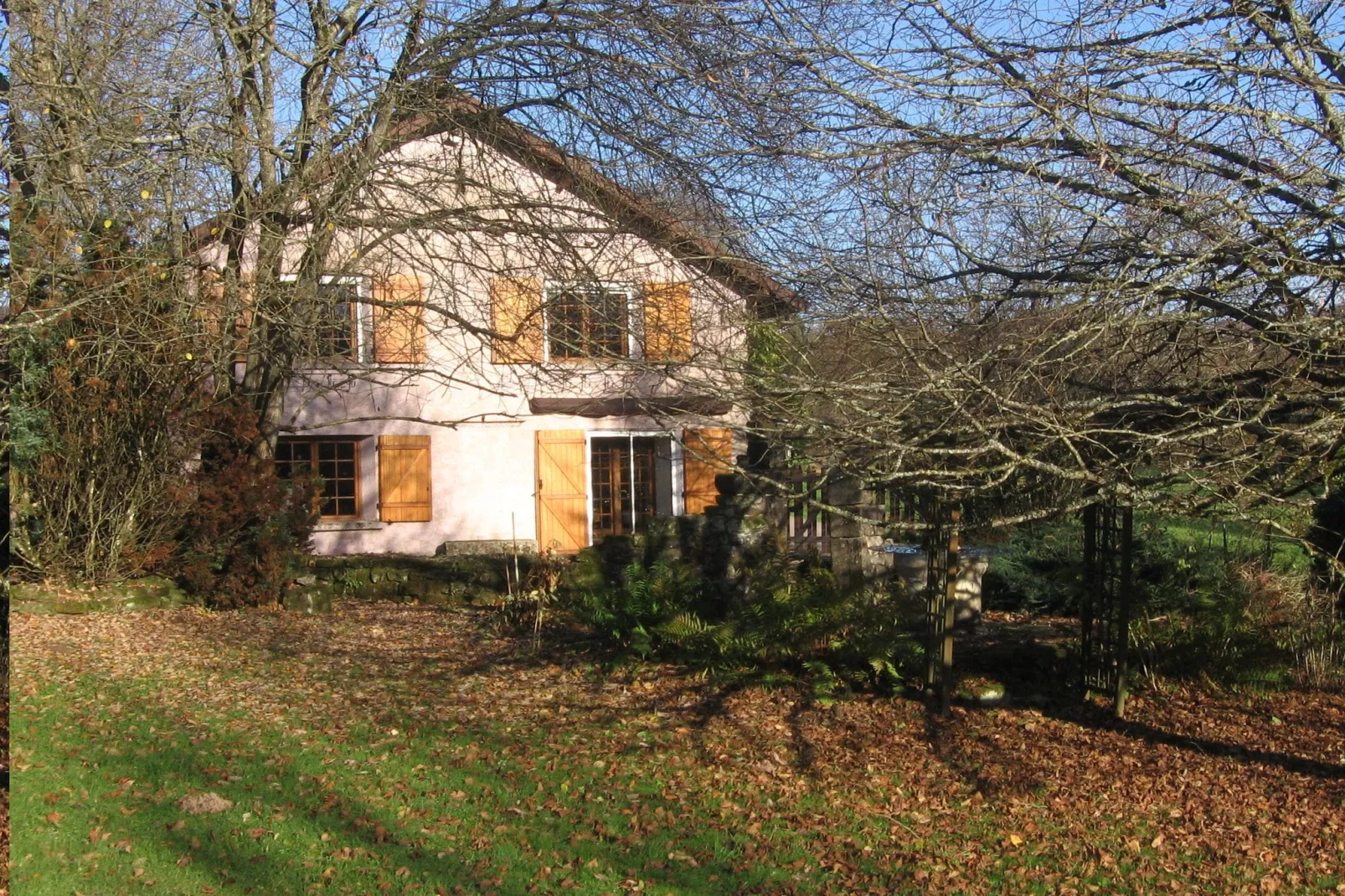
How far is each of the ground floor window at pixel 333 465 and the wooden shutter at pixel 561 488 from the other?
261 centimetres

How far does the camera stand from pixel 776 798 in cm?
652

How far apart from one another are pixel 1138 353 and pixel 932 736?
2.70 metres

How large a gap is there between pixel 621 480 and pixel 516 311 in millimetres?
7323

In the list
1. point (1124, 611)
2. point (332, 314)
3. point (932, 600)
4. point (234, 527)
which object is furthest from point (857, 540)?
point (234, 527)

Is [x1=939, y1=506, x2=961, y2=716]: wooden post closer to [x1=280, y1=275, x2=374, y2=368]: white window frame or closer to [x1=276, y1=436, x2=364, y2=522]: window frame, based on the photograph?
[x1=280, y1=275, x2=374, y2=368]: white window frame

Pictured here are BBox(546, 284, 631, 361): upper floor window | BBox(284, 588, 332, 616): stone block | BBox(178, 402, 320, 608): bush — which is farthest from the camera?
BBox(284, 588, 332, 616): stone block

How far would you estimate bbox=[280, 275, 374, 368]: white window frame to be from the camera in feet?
34.9

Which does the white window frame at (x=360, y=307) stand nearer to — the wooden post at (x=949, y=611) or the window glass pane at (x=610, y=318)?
the window glass pane at (x=610, y=318)

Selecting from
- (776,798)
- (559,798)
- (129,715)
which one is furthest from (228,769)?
(776,798)

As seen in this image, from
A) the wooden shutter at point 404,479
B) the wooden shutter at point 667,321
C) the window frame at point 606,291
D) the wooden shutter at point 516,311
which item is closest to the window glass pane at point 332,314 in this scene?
the wooden shutter at point 516,311

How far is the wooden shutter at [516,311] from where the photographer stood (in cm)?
1010

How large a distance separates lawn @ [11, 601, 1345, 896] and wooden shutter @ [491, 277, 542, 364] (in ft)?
9.21

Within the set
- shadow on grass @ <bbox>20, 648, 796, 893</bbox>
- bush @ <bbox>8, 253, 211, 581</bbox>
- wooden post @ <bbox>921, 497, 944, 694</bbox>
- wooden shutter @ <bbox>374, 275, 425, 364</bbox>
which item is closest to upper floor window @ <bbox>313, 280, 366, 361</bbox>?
wooden shutter @ <bbox>374, 275, 425, 364</bbox>

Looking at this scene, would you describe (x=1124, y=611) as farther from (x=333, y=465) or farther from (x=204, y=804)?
(x=333, y=465)
